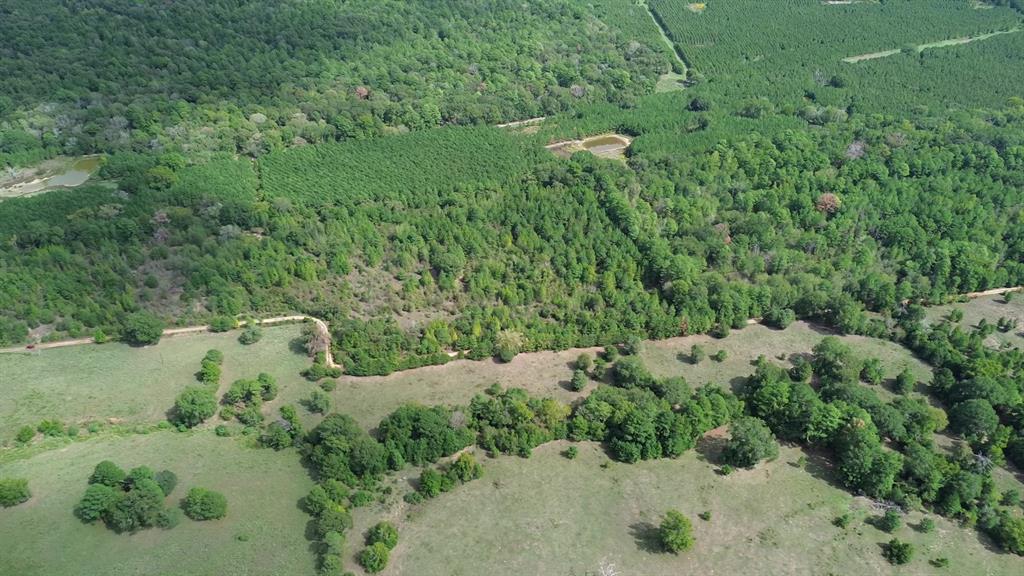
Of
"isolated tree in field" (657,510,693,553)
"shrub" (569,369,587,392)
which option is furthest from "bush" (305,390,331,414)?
"isolated tree in field" (657,510,693,553)

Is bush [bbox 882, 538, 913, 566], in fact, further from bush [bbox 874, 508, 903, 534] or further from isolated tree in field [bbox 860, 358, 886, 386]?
isolated tree in field [bbox 860, 358, 886, 386]

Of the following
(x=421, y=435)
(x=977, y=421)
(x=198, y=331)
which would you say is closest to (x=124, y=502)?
(x=421, y=435)

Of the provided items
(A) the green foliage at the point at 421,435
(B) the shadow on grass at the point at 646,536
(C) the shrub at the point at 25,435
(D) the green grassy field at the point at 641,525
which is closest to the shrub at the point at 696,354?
(D) the green grassy field at the point at 641,525

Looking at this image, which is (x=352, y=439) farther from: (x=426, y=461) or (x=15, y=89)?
(x=15, y=89)

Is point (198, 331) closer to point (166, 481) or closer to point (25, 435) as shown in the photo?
point (25, 435)

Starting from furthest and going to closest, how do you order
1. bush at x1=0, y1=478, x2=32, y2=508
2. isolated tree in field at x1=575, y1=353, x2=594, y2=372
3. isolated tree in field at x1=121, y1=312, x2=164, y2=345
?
isolated tree in field at x1=121, y1=312, x2=164, y2=345 → isolated tree in field at x1=575, y1=353, x2=594, y2=372 → bush at x1=0, y1=478, x2=32, y2=508

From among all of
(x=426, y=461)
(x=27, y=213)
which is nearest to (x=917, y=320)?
(x=426, y=461)

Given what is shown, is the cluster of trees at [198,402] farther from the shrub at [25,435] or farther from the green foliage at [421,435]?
the green foliage at [421,435]
